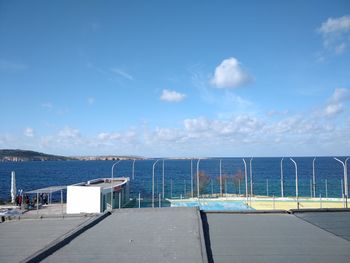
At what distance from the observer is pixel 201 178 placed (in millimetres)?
27266

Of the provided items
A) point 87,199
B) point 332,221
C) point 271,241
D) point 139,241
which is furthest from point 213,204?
point 139,241

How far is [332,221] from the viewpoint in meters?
8.72

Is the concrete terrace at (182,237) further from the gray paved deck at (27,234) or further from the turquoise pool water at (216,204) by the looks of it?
the turquoise pool water at (216,204)

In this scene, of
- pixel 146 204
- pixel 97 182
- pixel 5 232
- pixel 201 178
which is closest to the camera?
pixel 5 232

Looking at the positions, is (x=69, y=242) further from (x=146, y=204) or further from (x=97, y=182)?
(x=97, y=182)

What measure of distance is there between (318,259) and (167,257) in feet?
8.50

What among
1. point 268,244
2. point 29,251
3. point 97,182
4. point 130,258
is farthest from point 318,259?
point 97,182

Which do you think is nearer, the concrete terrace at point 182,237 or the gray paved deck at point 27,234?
the concrete terrace at point 182,237

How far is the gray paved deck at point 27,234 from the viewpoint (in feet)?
21.0

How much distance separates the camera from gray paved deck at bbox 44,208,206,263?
5605mm

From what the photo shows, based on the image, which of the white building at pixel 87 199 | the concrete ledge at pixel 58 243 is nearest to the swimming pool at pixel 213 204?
the white building at pixel 87 199

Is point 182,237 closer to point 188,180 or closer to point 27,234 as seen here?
point 27,234

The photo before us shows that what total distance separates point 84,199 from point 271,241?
13.3m

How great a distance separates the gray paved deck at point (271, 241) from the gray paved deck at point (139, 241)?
0.50 meters
